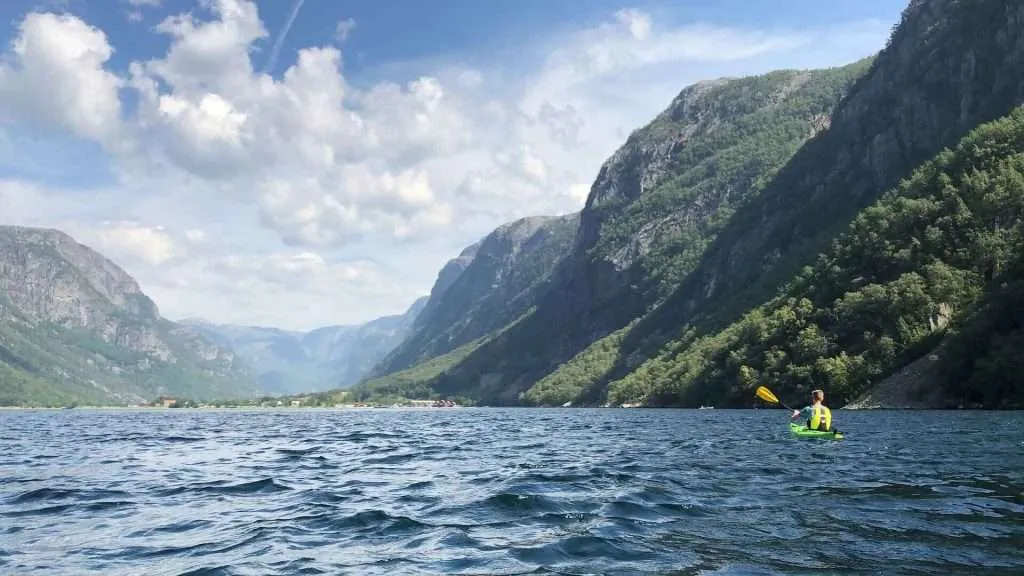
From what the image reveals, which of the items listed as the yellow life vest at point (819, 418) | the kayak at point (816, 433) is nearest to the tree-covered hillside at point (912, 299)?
the kayak at point (816, 433)

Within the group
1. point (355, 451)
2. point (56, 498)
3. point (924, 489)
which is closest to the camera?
point (924, 489)

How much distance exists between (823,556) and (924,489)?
35.8 ft

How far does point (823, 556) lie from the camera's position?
14617 millimetres

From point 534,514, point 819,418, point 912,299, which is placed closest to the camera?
point 534,514

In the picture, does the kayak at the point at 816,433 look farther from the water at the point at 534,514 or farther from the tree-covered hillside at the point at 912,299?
the tree-covered hillside at the point at 912,299

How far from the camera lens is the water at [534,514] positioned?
48.8 ft

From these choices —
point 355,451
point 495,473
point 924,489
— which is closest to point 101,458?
point 355,451

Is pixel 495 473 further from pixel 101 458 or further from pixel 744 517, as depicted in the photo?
pixel 101 458

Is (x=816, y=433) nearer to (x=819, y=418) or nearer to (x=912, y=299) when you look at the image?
(x=819, y=418)

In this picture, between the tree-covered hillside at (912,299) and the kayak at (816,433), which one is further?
the tree-covered hillside at (912,299)

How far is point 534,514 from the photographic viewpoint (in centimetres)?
2064

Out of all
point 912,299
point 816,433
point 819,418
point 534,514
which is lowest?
point 534,514

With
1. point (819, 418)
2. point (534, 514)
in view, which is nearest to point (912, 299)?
point (819, 418)

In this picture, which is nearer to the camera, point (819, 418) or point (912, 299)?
point (819, 418)
